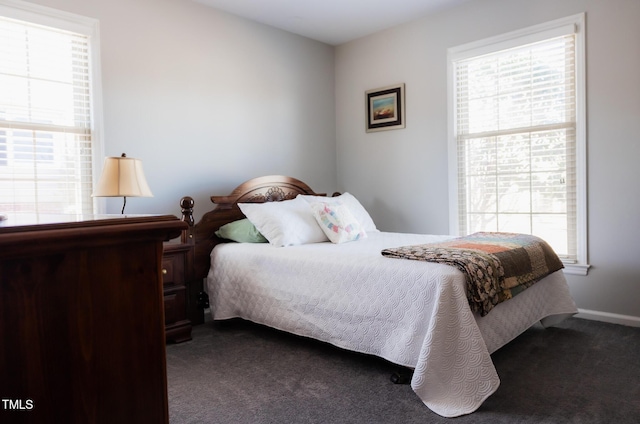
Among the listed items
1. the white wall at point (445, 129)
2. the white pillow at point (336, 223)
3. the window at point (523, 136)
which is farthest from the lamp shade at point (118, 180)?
the window at point (523, 136)

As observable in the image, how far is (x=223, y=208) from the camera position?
143 inches

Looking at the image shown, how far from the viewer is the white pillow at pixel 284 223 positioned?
326 cm

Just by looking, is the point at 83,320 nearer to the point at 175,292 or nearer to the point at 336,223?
the point at 175,292

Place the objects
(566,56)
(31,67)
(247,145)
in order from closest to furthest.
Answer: (31,67) → (566,56) → (247,145)

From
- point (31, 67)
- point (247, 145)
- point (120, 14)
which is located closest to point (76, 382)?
point (31, 67)

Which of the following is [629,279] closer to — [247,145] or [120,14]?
[247,145]

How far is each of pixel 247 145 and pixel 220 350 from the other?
1.93 meters

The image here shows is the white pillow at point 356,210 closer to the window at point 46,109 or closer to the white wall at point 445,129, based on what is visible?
the white wall at point 445,129

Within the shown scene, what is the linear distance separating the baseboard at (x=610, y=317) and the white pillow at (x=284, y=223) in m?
2.03

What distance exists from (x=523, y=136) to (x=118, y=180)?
304 centimetres

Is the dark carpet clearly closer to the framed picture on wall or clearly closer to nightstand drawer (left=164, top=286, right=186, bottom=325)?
nightstand drawer (left=164, top=286, right=186, bottom=325)

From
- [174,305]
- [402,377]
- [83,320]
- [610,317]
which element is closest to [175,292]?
[174,305]

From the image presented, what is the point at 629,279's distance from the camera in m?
3.20

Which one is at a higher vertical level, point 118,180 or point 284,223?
point 118,180
